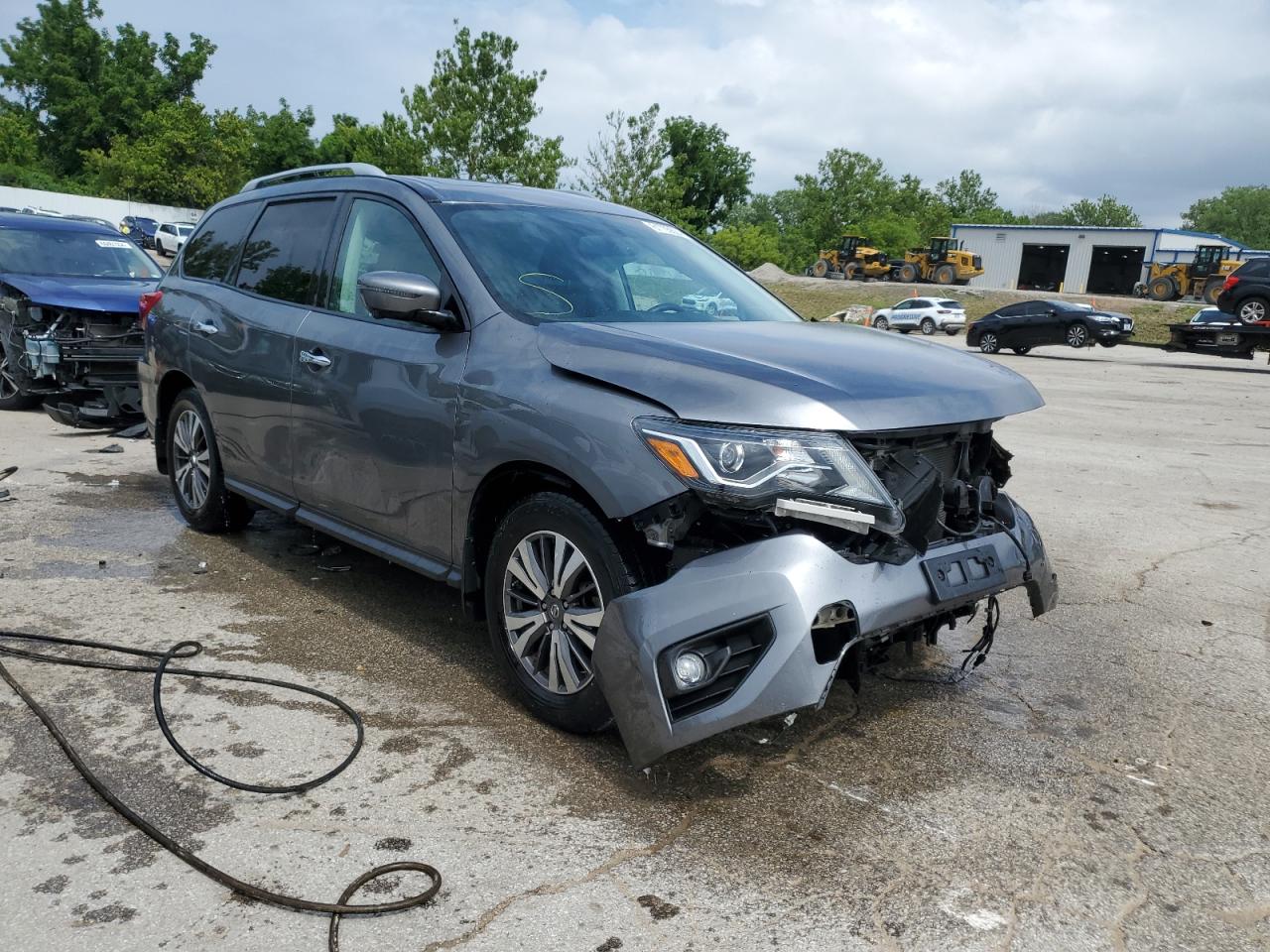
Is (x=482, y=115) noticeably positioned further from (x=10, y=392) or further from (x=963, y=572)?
(x=963, y=572)

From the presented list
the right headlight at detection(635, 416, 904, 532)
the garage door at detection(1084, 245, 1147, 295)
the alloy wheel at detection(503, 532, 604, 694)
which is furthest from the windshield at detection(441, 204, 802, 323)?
the garage door at detection(1084, 245, 1147, 295)

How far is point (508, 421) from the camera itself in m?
3.44

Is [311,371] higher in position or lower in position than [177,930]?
higher

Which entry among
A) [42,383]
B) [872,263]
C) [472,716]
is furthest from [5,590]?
[872,263]

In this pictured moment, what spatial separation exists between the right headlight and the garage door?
65.1 metres

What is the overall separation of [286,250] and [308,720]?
8.09 ft

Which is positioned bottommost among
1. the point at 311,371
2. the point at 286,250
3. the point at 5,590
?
the point at 5,590

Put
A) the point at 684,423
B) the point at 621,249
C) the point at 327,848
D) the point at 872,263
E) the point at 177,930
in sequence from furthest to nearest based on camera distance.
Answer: the point at 872,263, the point at 621,249, the point at 684,423, the point at 327,848, the point at 177,930

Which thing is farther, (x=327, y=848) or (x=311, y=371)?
(x=311, y=371)

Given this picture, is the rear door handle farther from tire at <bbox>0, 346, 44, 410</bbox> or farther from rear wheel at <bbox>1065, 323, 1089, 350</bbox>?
rear wheel at <bbox>1065, 323, 1089, 350</bbox>

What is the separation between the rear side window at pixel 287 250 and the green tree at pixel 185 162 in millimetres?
58926

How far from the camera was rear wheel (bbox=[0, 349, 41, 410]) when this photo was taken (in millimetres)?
10180

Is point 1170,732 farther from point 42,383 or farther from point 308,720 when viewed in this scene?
point 42,383

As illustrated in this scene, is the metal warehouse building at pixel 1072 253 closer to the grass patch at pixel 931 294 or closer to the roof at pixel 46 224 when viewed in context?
the grass patch at pixel 931 294
